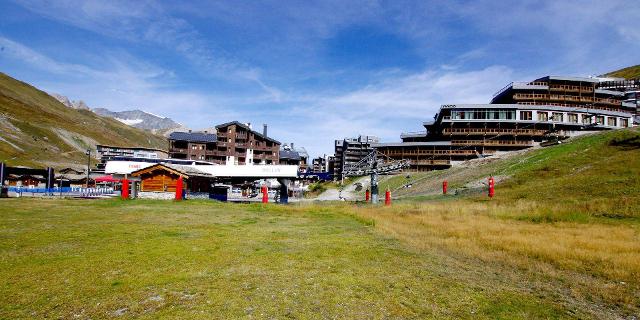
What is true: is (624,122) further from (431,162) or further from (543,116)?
(431,162)

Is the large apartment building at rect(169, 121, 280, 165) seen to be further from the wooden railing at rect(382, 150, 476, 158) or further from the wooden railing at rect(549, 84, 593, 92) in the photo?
the wooden railing at rect(549, 84, 593, 92)

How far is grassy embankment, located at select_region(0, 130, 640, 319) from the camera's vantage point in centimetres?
877

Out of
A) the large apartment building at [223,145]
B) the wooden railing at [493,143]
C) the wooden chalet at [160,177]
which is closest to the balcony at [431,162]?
the wooden railing at [493,143]

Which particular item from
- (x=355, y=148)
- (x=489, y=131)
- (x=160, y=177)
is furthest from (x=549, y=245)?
(x=355, y=148)

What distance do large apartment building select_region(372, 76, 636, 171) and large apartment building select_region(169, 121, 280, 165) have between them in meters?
42.0

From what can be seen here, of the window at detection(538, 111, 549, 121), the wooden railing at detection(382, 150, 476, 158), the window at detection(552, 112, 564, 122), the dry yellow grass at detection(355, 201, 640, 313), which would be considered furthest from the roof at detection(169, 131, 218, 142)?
the dry yellow grass at detection(355, 201, 640, 313)

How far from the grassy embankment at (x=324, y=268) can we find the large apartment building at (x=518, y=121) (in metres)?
81.5

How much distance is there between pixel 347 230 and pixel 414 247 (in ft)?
20.8

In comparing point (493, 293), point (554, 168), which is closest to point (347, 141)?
point (554, 168)

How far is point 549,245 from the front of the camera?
1742 centimetres

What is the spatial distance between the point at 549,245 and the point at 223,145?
113358 mm

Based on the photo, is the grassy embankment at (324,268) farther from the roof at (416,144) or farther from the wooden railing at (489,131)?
the wooden railing at (489,131)

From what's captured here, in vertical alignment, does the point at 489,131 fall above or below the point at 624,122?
below

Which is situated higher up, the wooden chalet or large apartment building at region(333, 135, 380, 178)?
large apartment building at region(333, 135, 380, 178)
